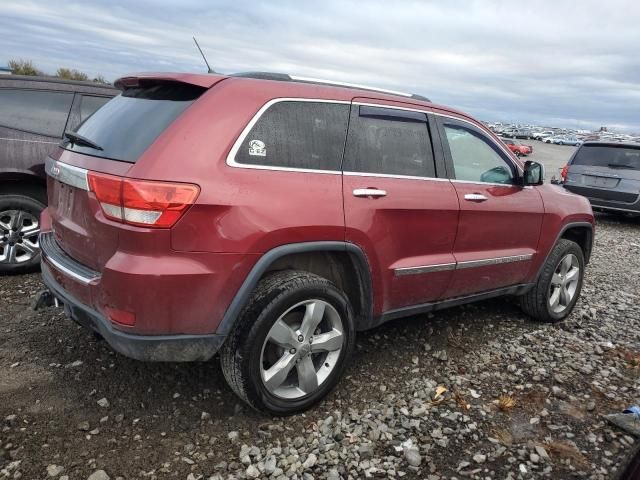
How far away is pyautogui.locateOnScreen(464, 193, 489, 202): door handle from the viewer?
3646 mm

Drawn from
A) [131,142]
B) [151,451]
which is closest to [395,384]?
[151,451]

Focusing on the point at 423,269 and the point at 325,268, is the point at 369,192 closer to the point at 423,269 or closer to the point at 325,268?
the point at 325,268

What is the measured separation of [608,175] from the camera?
1050cm

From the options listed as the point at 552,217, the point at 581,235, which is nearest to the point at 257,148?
the point at 552,217

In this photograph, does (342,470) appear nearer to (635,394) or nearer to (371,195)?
(371,195)

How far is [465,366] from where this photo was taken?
377cm

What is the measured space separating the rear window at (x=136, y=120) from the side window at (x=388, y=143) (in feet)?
3.07

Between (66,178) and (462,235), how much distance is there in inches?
Answer: 99.0

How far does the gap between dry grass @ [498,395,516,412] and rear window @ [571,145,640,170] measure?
347 inches

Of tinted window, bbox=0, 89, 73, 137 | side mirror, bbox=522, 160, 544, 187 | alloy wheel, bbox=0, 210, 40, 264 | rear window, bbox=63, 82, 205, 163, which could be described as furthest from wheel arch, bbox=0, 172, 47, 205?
side mirror, bbox=522, 160, 544, 187

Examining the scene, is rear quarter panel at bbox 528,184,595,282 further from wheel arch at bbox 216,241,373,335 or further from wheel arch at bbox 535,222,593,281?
wheel arch at bbox 216,241,373,335

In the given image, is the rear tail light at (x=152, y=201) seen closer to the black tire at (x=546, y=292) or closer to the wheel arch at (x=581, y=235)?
the black tire at (x=546, y=292)

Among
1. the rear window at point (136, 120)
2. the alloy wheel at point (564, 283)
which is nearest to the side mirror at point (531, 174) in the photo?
the alloy wheel at point (564, 283)

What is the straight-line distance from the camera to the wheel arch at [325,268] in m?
2.62
